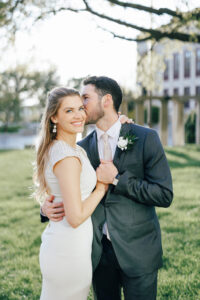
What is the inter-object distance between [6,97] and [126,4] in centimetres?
4091

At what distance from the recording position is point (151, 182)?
296 cm

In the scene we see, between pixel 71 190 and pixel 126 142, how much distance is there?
0.66 meters

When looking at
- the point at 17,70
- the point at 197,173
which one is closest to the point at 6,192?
the point at 197,173

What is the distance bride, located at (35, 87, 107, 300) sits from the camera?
2.63 meters

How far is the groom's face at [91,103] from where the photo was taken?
10.1 ft

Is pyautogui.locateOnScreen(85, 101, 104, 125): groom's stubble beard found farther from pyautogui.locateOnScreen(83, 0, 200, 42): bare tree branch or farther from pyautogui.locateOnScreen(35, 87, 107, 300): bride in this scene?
pyautogui.locateOnScreen(83, 0, 200, 42): bare tree branch

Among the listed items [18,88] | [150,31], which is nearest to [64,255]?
[150,31]

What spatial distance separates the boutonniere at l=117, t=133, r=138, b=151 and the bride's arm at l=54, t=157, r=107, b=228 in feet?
1.45

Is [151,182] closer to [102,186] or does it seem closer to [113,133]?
[102,186]

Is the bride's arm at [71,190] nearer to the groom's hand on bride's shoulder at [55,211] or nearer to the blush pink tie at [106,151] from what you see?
the groom's hand on bride's shoulder at [55,211]

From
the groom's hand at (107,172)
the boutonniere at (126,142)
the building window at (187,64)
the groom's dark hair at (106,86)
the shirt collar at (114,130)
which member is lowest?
the groom's hand at (107,172)

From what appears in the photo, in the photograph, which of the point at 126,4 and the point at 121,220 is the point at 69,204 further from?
the point at 126,4

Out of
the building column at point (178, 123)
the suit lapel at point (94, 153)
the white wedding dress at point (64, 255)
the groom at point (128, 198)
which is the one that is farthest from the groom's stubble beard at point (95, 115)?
the building column at point (178, 123)

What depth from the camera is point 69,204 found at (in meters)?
2.57
